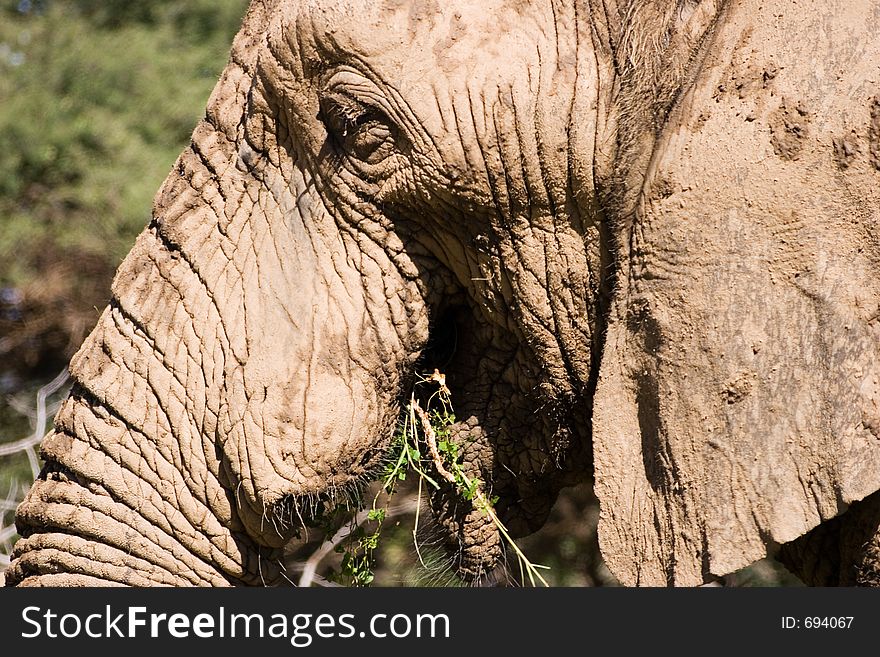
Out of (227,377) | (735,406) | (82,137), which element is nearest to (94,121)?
(82,137)

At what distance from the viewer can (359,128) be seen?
A: 7.89 ft

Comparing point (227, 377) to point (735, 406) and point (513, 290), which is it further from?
point (735, 406)

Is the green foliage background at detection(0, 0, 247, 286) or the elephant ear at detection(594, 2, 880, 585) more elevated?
the green foliage background at detection(0, 0, 247, 286)

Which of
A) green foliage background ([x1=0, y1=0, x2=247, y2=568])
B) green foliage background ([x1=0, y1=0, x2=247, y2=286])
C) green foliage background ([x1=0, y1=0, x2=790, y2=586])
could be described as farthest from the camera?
green foliage background ([x1=0, y1=0, x2=247, y2=286])

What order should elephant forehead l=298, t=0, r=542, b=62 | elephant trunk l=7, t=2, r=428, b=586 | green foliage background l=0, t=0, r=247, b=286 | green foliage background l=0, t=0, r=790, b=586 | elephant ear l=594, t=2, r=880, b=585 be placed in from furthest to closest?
green foliage background l=0, t=0, r=247, b=286, green foliage background l=0, t=0, r=790, b=586, elephant trunk l=7, t=2, r=428, b=586, elephant forehead l=298, t=0, r=542, b=62, elephant ear l=594, t=2, r=880, b=585

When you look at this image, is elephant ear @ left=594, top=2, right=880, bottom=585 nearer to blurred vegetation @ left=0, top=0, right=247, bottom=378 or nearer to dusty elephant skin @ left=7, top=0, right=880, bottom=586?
dusty elephant skin @ left=7, top=0, right=880, bottom=586

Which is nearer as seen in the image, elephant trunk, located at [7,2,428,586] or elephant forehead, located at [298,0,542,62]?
elephant forehead, located at [298,0,542,62]

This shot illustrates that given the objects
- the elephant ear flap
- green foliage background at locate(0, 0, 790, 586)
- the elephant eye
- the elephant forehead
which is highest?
green foliage background at locate(0, 0, 790, 586)

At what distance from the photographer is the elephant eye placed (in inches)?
93.6

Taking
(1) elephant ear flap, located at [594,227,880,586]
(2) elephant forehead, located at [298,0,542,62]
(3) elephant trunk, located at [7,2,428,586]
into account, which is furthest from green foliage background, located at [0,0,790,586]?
(2) elephant forehead, located at [298,0,542,62]

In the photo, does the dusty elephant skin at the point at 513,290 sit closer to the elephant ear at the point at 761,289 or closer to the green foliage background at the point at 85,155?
the elephant ear at the point at 761,289

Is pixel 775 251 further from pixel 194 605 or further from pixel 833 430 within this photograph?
pixel 194 605

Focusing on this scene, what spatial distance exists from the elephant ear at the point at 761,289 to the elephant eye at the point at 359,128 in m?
0.49

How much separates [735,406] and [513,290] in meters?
0.54
